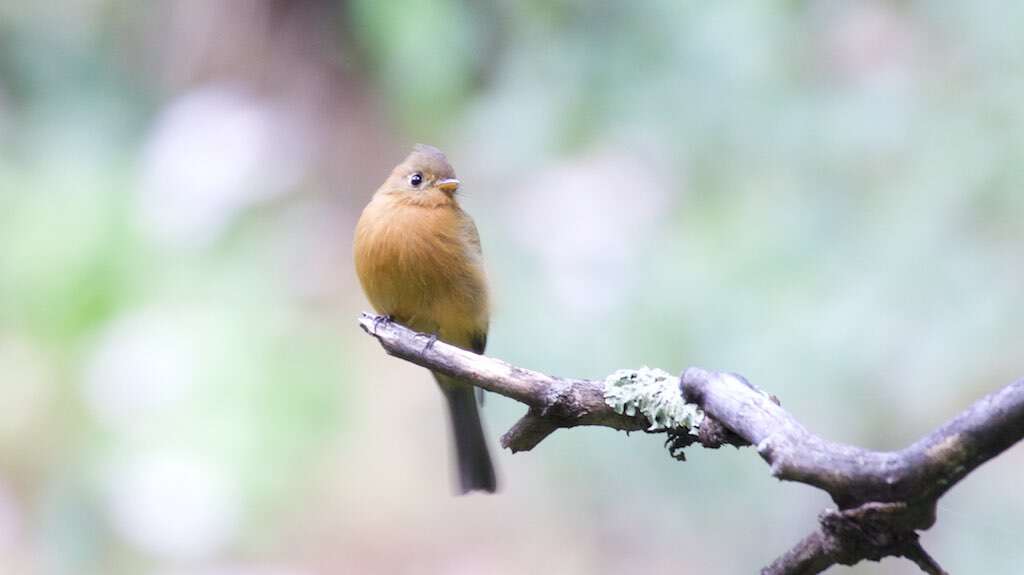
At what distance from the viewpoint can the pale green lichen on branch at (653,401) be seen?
2.34m

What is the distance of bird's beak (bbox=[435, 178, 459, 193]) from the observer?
3.82 metres

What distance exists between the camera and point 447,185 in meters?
3.82

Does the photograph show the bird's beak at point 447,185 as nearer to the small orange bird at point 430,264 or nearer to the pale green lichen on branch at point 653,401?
the small orange bird at point 430,264

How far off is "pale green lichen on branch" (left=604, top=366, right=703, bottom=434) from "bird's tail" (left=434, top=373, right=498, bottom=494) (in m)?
1.17

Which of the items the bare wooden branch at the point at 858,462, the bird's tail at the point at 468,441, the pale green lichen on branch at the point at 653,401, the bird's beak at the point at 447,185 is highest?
the bird's beak at the point at 447,185

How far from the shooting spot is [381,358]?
5.67m

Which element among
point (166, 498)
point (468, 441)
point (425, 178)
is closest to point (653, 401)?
point (468, 441)

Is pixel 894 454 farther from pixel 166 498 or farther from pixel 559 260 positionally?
pixel 166 498

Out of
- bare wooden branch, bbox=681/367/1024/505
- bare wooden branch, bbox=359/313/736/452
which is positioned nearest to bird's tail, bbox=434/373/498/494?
bare wooden branch, bbox=359/313/736/452

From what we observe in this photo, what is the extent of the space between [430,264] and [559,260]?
112 centimetres

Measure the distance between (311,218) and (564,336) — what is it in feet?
5.38

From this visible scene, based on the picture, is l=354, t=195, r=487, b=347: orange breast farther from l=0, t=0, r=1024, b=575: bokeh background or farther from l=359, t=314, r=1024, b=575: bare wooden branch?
l=359, t=314, r=1024, b=575: bare wooden branch

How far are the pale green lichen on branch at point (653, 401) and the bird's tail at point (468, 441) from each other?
1.17 meters

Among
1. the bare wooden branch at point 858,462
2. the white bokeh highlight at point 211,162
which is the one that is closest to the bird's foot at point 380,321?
the bare wooden branch at point 858,462
